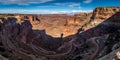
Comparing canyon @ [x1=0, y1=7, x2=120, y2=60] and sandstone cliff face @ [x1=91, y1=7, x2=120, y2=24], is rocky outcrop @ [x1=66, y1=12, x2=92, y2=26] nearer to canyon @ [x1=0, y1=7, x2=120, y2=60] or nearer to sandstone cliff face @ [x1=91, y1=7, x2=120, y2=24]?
canyon @ [x1=0, y1=7, x2=120, y2=60]

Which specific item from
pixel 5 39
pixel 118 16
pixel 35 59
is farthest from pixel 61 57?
pixel 5 39

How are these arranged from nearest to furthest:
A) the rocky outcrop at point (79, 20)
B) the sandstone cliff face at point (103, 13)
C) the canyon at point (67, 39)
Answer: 1. the canyon at point (67, 39)
2. the sandstone cliff face at point (103, 13)
3. the rocky outcrop at point (79, 20)

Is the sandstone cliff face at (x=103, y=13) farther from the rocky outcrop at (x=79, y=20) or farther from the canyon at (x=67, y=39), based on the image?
the rocky outcrop at (x=79, y=20)

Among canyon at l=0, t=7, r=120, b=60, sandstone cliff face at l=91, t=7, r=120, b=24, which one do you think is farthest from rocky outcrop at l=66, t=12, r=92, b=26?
sandstone cliff face at l=91, t=7, r=120, b=24

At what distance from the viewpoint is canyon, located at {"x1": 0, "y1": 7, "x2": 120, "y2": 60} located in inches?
2339

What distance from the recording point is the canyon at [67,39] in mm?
59406

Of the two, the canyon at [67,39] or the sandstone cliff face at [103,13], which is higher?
the sandstone cliff face at [103,13]

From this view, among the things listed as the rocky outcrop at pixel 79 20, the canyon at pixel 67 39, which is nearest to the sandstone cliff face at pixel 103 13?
the canyon at pixel 67 39

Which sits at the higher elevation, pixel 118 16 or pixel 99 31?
pixel 118 16

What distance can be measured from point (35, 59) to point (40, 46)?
750 inches

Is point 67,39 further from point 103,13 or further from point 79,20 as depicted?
point 79,20

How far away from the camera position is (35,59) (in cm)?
6056

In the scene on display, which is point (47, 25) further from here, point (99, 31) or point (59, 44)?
point (99, 31)

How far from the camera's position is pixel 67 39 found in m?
84.8
